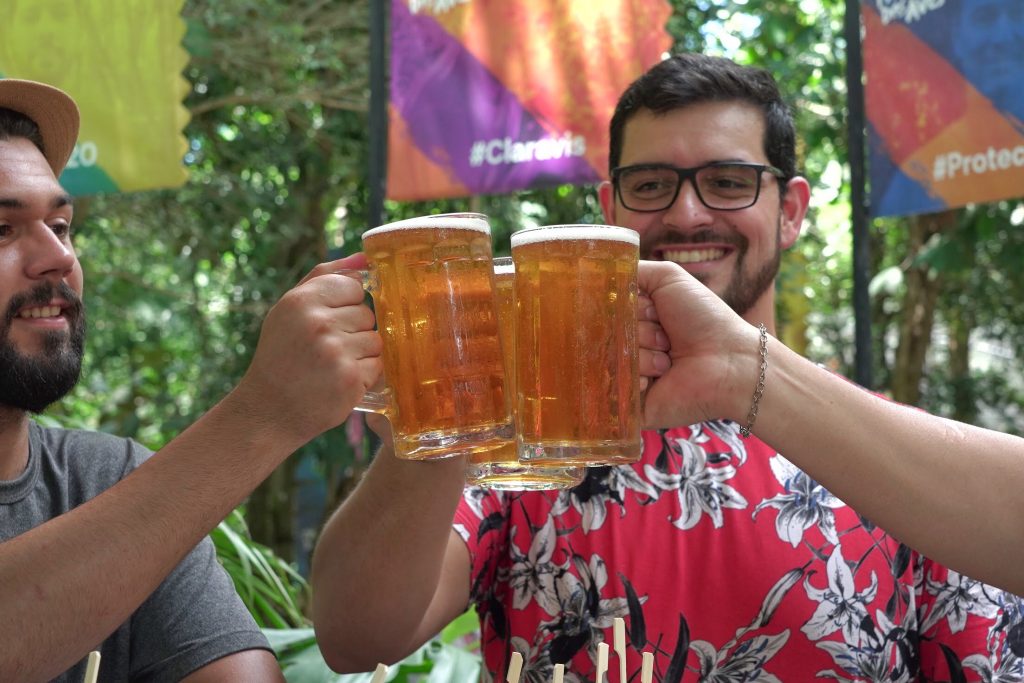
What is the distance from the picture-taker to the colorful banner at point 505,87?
320cm

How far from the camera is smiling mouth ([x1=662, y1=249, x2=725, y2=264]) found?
2.03 metres

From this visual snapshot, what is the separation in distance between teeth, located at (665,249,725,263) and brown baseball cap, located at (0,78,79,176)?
113 cm

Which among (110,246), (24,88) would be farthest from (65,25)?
(110,246)

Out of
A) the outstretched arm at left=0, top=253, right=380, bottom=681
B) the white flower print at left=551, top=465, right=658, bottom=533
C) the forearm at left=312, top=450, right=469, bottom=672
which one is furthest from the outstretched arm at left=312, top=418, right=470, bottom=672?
the outstretched arm at left=0, top=253, right=380, bottom=681

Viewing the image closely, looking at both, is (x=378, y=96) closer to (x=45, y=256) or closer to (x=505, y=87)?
(x=505, y=87)

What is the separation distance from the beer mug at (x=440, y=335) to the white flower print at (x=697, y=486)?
27.6 inches

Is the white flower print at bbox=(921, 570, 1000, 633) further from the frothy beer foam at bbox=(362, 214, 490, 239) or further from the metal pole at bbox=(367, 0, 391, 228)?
the metal pole at bbox=(367, 0, 391, 228)

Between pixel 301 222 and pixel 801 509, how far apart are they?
4.98m

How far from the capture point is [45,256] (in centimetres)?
174

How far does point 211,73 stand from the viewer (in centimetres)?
581

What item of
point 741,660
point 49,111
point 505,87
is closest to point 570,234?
point 741,660

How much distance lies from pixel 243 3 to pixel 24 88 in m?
3.85

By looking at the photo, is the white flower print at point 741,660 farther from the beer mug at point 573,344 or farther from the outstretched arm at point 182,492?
the outstretched arm at point 182,492

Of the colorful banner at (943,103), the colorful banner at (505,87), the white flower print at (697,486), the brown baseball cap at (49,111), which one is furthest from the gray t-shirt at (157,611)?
the colorful banner at (943,103)
